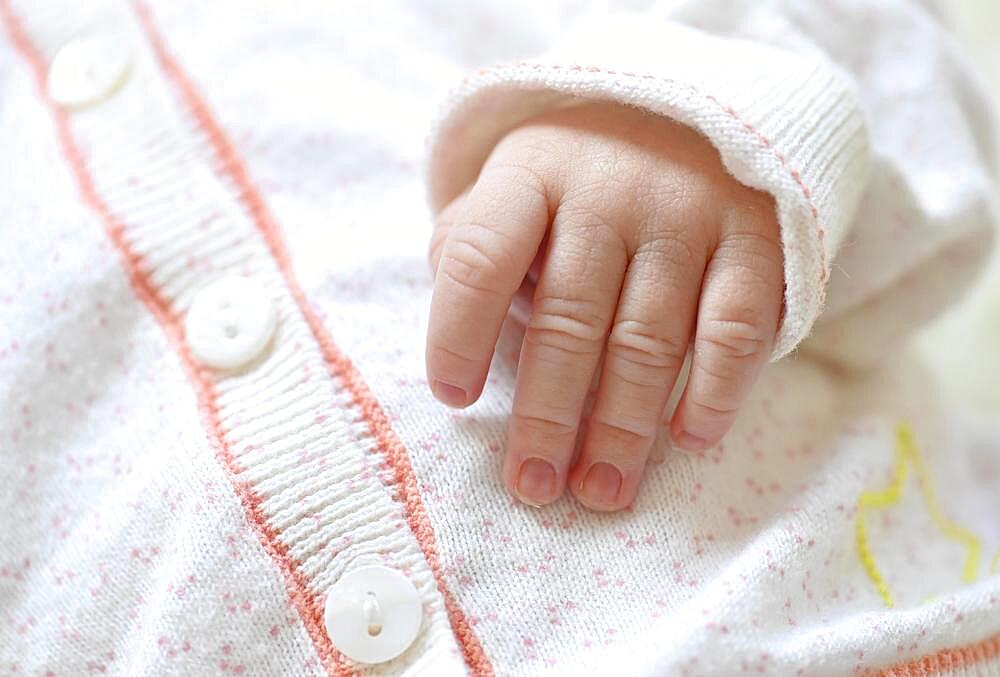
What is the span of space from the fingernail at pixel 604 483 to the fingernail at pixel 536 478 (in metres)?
0.02

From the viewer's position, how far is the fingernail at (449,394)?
651 mm

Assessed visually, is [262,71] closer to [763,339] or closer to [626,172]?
[626,172]

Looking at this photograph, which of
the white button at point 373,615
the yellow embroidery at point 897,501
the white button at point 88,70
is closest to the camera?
the white button at point 373,615

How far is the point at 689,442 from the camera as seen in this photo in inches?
25.8

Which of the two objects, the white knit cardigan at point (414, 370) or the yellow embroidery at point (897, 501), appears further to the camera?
the yellow embroidery at point (897, 501)

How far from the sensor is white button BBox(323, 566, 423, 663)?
24.2 inches

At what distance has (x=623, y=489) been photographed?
655mm

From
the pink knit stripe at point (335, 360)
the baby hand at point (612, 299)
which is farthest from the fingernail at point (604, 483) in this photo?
the pink knit stripe at point (335, 360)

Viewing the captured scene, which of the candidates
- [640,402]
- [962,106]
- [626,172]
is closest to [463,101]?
[626,172]

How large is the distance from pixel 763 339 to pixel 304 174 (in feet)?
1.34

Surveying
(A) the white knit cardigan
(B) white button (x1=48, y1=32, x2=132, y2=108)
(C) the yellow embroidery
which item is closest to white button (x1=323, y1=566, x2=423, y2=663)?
(A) the white knit cardigan

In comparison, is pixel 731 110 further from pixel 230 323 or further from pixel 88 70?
pixel 88 70

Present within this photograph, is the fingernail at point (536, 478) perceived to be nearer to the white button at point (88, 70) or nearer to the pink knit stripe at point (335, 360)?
the pink knit stripe at point (335, 360)

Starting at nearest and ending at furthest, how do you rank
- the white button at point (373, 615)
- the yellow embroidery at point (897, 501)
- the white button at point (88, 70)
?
the white button at point (373, 615), the yellow embroidery at point (897, 501), the white button at point (88, 70)
